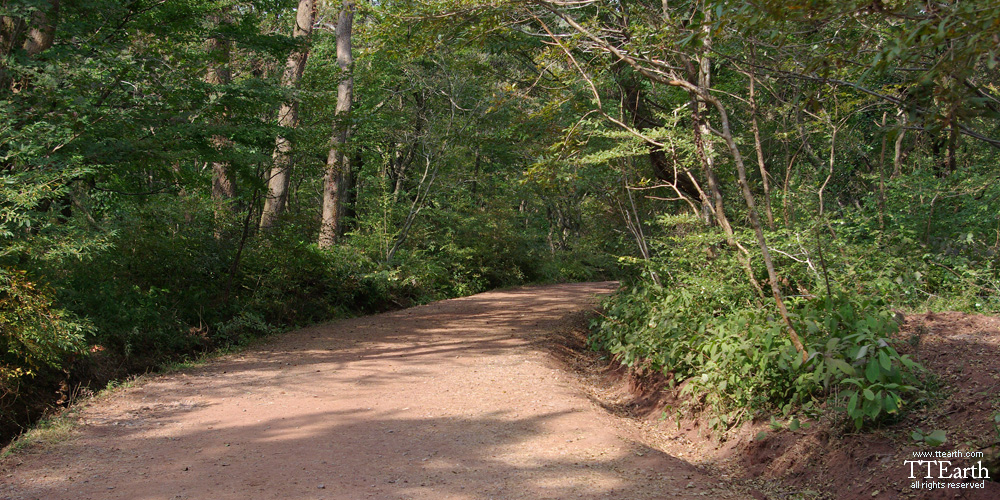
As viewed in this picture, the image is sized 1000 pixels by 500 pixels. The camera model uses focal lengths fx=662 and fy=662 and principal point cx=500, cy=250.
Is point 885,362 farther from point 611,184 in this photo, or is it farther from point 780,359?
point 611,184

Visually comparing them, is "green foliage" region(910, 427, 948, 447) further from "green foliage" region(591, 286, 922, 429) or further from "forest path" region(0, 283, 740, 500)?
"forest path" region(0, 283, 740, 500)

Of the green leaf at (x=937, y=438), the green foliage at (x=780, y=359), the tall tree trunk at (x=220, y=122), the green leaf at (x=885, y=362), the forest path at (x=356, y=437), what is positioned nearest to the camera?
the green leaf at (x=937, y=438)

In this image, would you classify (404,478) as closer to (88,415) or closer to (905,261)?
(88,415)

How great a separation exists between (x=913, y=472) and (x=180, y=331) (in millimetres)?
9090

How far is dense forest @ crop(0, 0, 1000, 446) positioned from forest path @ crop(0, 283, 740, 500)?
1137 mm

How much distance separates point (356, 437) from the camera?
6000 millimetres

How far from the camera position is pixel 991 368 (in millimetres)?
5023

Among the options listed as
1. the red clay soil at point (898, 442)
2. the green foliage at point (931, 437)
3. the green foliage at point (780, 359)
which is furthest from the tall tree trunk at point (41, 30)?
the green foliage at point (931, 437)

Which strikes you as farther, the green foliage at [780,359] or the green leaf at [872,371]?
the green foliage at [780,359]

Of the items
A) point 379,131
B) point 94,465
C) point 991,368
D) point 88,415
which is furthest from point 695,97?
point 379,131

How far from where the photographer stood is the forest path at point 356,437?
4688 millimetres

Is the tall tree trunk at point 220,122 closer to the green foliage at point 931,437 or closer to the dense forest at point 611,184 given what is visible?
the dense forest at point 611,184

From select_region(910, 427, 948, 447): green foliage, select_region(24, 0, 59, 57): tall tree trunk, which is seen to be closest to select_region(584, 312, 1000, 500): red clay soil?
select_region(910, 427, 948, 447): green foliage

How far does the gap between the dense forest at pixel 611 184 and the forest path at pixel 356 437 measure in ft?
3.73
